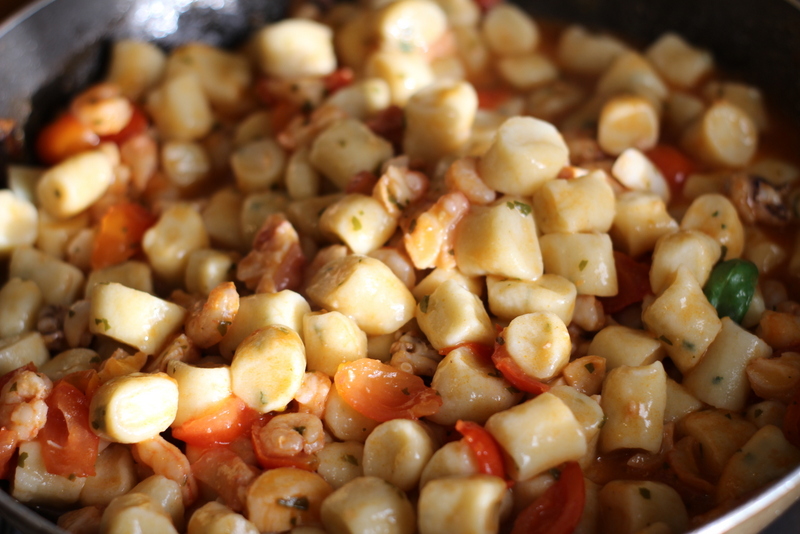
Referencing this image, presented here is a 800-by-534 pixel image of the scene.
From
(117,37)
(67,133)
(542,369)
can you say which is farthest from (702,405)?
(117,37)

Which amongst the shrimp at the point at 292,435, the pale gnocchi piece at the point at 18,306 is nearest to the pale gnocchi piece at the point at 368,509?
the shrimp at the point at 292,435

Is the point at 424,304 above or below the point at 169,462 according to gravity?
below

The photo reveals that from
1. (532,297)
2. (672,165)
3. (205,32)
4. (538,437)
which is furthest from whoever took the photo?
(205,32)

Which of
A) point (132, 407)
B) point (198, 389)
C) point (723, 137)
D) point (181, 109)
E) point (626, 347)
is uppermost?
point (181, 109)

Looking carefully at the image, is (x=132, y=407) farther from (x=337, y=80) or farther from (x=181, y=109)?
(x=337, y=80)

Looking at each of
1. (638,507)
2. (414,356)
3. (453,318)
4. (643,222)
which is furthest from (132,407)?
(643,222)

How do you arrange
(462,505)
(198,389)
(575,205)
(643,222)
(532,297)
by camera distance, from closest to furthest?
(462,505) → (198,389) → (532,297) → (575,205) → (643,222)

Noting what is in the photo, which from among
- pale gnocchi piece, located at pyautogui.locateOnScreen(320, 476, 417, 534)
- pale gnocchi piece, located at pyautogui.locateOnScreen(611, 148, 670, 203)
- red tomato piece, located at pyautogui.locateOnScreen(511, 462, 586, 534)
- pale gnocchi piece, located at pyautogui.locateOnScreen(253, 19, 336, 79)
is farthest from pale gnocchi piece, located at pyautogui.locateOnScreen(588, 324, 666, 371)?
pale gnocchi piece, located at pyautogui.locateOnScreen(253, 19, 336, 79)
